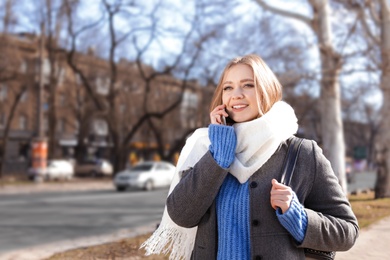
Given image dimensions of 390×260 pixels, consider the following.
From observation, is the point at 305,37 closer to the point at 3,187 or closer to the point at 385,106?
the point at 385,106

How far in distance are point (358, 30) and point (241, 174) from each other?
44.6 feet

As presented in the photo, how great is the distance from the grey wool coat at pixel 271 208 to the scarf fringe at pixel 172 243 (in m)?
0.18

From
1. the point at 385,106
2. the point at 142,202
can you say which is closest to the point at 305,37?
the point at 385,106

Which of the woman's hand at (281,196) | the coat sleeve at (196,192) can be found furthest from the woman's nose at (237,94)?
the woman's hand at (281,196)

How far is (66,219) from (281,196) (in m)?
12.3

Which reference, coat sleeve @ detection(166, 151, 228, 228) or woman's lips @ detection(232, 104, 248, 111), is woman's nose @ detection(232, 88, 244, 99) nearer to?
woman's lips @ detection(232, 104, 248, 111)

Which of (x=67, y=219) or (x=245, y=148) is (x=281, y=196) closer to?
(x=245, y=148)

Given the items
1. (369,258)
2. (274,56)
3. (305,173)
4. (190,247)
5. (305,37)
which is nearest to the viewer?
A: (305,173)

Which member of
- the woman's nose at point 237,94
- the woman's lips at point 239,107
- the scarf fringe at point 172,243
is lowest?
the scarf fringe at point 172,243

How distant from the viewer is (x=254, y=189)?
2014mm

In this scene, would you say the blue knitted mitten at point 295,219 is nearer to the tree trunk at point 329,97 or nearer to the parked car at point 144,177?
the tree trunk at point 329,97

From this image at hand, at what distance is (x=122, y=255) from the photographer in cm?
696

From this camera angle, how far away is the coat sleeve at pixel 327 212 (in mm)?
1976

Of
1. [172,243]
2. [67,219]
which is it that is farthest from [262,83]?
[67,219]
